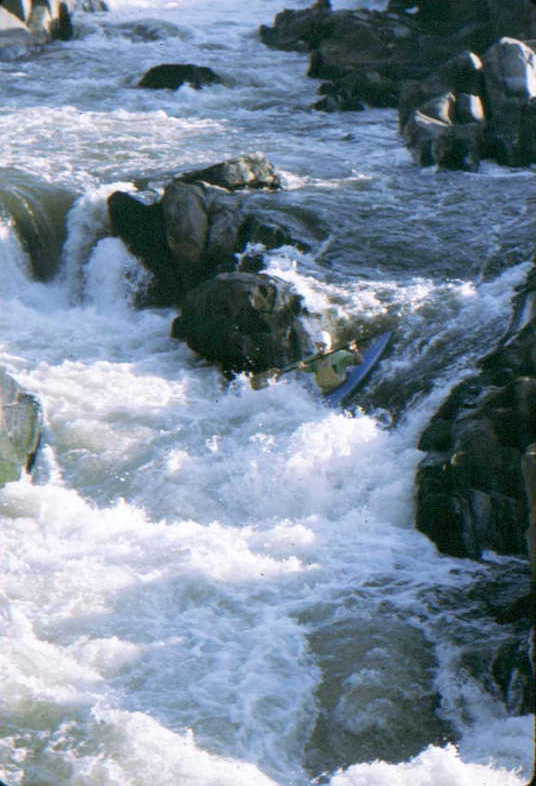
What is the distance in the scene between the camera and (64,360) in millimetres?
9727

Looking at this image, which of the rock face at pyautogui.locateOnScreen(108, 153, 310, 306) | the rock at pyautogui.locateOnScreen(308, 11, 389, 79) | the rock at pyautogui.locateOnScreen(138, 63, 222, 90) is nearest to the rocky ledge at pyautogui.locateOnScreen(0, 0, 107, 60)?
the rock at pyautogui.locateOnScreen(138, 63, 222, 90)

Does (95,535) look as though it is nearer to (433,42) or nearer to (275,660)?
(275,660)

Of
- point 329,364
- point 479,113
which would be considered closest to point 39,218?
point 329,364

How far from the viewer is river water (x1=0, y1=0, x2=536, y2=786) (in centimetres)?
552

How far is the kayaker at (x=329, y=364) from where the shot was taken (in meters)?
9.12

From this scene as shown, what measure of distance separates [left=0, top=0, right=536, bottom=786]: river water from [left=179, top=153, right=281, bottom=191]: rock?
39 centimetres

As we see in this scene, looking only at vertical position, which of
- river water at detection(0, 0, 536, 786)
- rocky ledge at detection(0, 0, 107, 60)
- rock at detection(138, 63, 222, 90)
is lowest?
river water at detection(0, 0, 536, 786)

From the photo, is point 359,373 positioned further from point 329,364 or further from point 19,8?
point 19,8

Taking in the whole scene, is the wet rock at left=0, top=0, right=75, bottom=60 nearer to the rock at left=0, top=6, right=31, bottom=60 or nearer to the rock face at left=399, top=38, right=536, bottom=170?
the rock at left=0, top=6, right=31, bottom=60

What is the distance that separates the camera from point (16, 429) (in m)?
8.07

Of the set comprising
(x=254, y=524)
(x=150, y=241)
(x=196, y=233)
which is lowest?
(x=254, y=524)

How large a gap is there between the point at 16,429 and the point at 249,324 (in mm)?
2273

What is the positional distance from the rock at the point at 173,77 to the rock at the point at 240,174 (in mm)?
6025

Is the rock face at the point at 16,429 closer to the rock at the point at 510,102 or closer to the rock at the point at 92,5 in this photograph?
the rock at the point at 510,102
